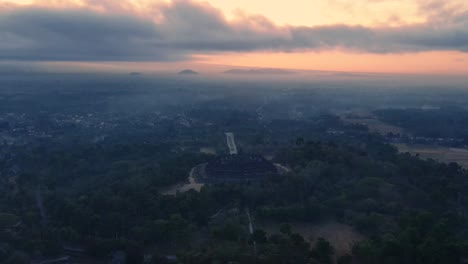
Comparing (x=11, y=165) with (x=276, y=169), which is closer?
(x=276, y=169)

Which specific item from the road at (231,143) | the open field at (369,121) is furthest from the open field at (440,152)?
the road at (231,143)

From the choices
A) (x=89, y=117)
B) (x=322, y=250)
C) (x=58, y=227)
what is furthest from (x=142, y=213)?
(x=89, y=117)

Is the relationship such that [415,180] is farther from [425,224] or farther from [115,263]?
[115,263]

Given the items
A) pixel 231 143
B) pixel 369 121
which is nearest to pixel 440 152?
pixel 369 121

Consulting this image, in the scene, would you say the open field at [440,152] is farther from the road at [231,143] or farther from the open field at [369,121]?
the road at [231,143]

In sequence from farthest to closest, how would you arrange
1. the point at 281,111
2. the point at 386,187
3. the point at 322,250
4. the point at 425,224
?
the point at 281,111 < the point at 386,187 < the point at 425,224 < the point at 322,250

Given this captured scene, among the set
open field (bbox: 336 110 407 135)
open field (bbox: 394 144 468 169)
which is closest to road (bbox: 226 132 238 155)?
open field (bbox: 394 144 468 169)

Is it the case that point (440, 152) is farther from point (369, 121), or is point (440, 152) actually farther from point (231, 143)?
point (231, 143)
